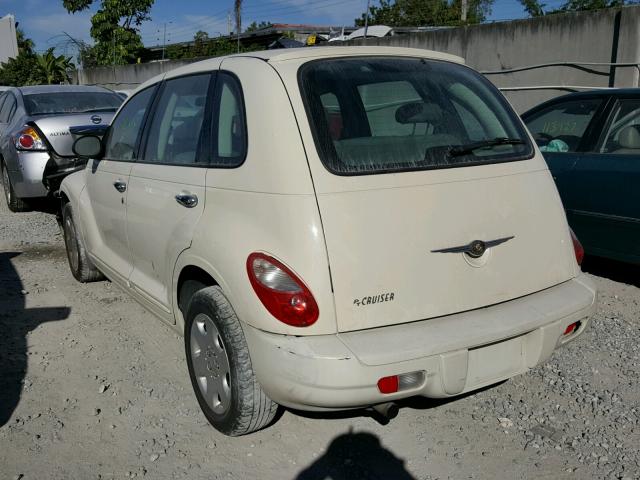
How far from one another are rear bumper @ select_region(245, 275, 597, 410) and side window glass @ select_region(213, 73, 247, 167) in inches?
31.7

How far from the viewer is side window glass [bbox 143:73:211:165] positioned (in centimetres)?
317

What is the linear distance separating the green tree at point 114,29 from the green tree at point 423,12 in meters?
13.9

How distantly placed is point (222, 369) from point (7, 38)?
42.9 m

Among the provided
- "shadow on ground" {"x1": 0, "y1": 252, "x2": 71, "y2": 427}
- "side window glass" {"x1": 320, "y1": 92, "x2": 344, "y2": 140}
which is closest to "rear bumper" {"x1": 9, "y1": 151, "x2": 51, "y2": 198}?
"shadow on ground" {"x1": 0, "y1": 252, "x2": 71, "y2": 427}

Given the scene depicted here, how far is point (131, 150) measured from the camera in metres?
3.86

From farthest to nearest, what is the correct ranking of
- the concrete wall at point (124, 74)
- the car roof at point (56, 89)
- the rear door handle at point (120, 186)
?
the concrete wall at point (124, 74) → the car roof at point (56, 89) → the rear door handle at point (120, 186)

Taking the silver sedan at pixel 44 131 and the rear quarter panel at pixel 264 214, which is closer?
the rear quarter panel at pixel 264 214

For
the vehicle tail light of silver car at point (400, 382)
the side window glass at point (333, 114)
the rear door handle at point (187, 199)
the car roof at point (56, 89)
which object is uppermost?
the side window glass at point (333, 114)

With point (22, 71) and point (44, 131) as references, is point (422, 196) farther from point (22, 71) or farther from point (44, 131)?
point (22, 71)

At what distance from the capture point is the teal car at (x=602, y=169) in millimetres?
4613

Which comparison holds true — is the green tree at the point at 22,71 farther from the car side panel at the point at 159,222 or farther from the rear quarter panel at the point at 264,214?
the rear quarter panel at the point at 264,214

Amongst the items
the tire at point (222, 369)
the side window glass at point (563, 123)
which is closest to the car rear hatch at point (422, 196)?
the tire at point (222, 369)

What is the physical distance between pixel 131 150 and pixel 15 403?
1.60 metres

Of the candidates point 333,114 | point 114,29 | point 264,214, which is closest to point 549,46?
point 333,114
